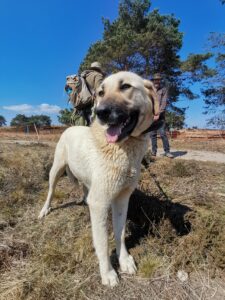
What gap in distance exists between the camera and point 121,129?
2.41 metres

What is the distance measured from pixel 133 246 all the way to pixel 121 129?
1498 millimetres

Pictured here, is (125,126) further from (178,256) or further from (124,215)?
(178,256)

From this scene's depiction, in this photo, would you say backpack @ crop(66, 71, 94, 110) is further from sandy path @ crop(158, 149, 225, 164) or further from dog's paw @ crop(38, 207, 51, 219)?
sandy path @ crop(158, 149, 225, 164)

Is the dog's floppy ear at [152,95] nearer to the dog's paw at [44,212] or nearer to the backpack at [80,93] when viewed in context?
the backpack at [80,93]

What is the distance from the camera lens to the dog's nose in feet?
7.46

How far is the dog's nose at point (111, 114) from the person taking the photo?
227cm

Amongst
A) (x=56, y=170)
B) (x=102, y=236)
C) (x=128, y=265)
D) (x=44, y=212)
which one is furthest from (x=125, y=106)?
(x=44, y=212)

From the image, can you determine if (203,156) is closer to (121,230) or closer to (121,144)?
(121,230)

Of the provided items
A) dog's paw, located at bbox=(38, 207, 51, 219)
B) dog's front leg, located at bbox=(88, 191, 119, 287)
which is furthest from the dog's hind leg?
dog's front leg, located at bbox=(88, 191, 119, 287)

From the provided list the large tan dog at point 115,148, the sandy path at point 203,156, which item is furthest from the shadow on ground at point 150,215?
the sandy path at point 203,156

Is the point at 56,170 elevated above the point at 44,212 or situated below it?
above

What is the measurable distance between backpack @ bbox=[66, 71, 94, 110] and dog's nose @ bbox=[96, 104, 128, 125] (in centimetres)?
196

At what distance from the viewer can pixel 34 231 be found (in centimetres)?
360

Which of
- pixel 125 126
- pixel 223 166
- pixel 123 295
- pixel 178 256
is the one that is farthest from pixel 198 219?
pixel 223 166
